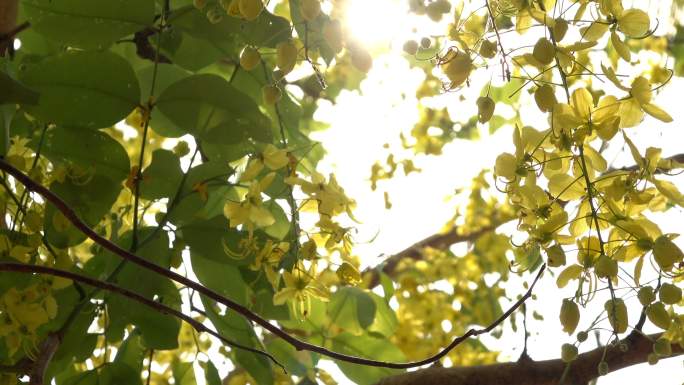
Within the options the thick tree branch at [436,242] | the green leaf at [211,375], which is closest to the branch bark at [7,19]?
the green leaf at [211,375]

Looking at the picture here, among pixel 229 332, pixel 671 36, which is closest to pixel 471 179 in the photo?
pixel 671 36

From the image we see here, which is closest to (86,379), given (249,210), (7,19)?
(249,210)

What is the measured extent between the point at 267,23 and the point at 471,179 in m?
1.22

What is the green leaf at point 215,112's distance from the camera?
0.76 metres

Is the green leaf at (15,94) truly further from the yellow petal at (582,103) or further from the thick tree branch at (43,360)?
the yellow petal at (582,103)

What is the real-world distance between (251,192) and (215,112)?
0.09 m

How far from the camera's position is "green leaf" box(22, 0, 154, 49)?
0.73 m

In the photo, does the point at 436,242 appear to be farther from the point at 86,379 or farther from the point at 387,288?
the point at 86,379

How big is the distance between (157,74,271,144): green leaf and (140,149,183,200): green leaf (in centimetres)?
5

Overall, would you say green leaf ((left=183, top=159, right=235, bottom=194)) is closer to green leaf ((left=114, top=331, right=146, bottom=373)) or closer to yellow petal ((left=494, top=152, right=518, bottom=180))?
green leaf ((left=114, top=331, right=146, bottom=373))

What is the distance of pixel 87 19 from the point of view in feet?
2.43

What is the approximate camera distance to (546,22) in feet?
1.94

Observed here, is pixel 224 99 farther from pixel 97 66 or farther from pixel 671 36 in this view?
pixel 671 36

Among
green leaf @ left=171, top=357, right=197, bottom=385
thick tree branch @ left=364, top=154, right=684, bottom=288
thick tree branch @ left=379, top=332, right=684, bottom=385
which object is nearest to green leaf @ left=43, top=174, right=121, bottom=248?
green leaf @ left=171, top=357, right=197, bottom=385
